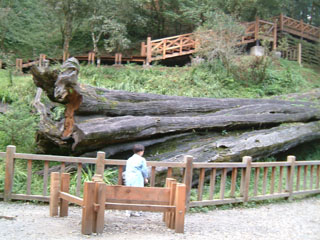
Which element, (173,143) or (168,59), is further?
(168,59)

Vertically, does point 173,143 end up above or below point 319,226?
above

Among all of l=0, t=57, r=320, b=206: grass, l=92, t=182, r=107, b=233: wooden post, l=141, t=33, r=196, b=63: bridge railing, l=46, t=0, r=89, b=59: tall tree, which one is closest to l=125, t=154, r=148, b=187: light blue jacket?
l=92, t=182, r=107, b=233: wooden post

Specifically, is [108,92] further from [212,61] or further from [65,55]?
[65,55]

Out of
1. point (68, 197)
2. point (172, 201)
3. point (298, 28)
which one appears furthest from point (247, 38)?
point (68, 197)

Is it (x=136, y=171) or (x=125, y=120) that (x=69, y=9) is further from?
(x=136, y=171)

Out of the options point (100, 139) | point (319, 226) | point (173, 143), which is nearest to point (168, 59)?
point (173, 143)

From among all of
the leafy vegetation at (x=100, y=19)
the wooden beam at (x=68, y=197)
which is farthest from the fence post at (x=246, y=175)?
the leafy vegetation at (x=100, y=19)

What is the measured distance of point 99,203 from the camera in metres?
5.57

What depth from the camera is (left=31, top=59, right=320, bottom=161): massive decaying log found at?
9.16 meters

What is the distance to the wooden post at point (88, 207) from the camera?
548cm

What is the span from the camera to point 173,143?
1095 centimetres

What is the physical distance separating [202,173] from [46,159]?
3630mm

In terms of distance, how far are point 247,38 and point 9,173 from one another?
2290cm

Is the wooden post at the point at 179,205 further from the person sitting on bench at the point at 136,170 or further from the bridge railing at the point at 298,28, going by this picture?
the bridge railing at the point at 298,28
